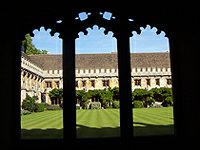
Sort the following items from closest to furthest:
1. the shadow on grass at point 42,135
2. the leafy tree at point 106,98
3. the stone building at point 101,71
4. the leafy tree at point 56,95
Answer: the shadow on grass at point 42,135, the leafy tree at point 106,98, the leafy tree at point 56,95, the stone building at point 101,71

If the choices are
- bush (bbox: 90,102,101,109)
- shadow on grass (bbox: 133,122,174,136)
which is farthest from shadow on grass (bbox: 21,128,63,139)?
bush (bbox: 90,102,101,109)

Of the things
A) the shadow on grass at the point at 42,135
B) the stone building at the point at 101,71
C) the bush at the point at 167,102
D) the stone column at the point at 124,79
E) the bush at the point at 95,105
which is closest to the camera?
the stone column at the point at 124,79

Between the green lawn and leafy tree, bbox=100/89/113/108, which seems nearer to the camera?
the green lawn

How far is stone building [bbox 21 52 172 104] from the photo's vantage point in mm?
29984

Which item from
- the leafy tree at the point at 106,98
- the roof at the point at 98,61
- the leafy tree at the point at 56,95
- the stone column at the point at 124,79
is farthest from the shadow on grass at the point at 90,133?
the roof at the point at 98,61

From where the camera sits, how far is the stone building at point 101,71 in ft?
98.4

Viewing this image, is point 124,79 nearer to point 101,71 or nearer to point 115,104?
point 115,104

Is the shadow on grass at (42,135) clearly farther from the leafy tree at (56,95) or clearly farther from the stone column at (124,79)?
the leafy tree at (56,95)

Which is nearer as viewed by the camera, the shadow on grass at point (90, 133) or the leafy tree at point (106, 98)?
the shadow on grass at point (90, 133)

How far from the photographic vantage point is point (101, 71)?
30.4 meters

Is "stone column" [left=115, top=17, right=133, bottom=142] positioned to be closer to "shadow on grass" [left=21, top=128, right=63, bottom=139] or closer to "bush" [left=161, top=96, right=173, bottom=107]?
"shadow on grass" [left=21, top=128, right=63, bottom=139]

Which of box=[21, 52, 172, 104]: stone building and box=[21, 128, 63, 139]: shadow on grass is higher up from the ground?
box=[21, 52, 172, 104]: stone building

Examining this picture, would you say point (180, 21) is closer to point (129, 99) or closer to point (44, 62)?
point (129, 99)

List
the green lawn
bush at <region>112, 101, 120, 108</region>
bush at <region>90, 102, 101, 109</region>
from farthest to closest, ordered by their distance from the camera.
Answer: bush at <region>90, 102, 101, 109</region> → bush at <region>112, 101, 120, 108</region> → the green lawn
